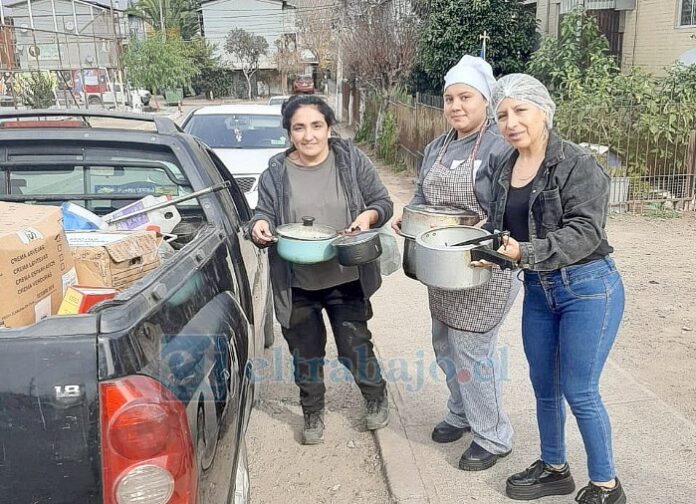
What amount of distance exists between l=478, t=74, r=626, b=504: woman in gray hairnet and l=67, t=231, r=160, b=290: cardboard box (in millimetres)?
1391

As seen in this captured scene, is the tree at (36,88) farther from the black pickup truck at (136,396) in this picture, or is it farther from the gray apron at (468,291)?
the black pickup truck at (136,396)

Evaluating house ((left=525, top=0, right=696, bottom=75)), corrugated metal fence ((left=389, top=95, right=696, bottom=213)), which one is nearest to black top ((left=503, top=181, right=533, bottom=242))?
corrugated metal fence ((left=389, top=95, right=696, bottom=213))

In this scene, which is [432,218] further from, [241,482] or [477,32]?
[477,32]

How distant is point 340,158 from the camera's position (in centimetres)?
324

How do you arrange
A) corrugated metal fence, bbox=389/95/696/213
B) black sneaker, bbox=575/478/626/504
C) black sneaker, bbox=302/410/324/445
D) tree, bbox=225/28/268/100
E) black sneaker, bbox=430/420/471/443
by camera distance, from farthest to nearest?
tree, bbox=225/28/268/100 < corrugated metal fence, bbox=389/95/696/213 < black sneaker, bbox=302/410/324/445 < black sneaker, bbox=430/420/471/443 < black sneaker, bbox=575/478/626/504

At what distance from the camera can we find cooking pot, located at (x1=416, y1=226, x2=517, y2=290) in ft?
8.30

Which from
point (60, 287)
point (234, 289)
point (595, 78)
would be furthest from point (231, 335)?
point (595, 78)

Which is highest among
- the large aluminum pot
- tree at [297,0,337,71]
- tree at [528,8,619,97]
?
tree at [297,0,337,71]

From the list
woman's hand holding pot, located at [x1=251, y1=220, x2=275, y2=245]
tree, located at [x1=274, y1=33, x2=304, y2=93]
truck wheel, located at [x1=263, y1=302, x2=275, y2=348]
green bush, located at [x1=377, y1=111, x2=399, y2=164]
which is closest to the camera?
woman's hand holding pot, located at [x1=251, y1=220, x2=275, y2=245]

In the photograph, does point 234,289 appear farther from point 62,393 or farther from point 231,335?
point 62,393

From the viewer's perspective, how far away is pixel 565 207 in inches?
96.2

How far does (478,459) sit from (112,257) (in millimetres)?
1970

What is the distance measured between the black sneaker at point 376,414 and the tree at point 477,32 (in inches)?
522

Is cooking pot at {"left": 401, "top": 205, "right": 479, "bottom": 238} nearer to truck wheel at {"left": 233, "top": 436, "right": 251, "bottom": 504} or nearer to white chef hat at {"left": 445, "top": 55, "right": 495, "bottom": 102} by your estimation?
white chef hat at {"left": 445, "top": 55, "right": 495, "bottom": 102}
